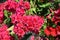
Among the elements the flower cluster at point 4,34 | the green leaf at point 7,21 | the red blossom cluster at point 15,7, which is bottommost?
the flower cluster at point 4,34

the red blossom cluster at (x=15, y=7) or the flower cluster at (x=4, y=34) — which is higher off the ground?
the red blossom cluster at (x=15, y=7)

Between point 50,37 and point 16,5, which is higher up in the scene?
point 16,5

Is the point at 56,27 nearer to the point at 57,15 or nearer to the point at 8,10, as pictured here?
the point at 57,15

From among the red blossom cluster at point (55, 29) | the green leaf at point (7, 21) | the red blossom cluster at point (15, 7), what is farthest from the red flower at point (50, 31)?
the green leaf at point (7, 21)

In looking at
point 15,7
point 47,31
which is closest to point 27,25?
point 47,31

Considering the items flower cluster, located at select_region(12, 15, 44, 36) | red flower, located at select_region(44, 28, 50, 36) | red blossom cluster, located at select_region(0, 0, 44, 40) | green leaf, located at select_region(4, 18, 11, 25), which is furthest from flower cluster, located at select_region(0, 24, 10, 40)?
red flower, located at select_region(44, 28, 50, 36)

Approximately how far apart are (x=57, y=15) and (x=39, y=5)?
0.54 metres

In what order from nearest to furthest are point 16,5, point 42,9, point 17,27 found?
point 17,27
point 16,5
point 42,9

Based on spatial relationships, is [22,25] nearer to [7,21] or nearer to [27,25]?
[27,25]

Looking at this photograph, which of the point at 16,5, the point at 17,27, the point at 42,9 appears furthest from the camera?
the point at 42,9

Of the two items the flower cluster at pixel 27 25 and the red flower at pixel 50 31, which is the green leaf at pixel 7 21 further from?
the red flower at pixel 50 31

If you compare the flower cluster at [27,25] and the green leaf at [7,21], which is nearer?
the flower cluster at [27,25]

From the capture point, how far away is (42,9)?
3.06 meters

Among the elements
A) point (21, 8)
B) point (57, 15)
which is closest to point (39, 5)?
point (21, 8)
